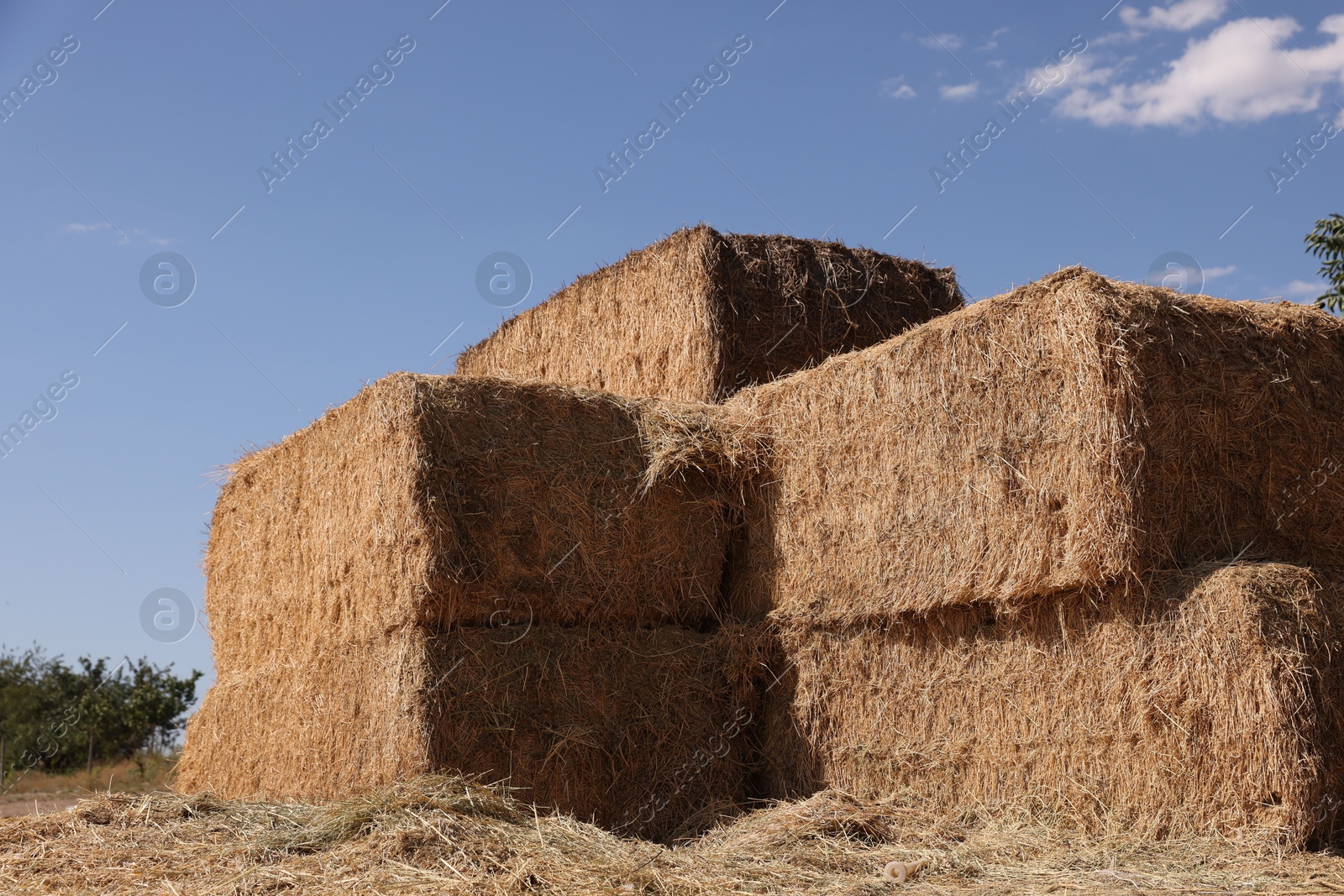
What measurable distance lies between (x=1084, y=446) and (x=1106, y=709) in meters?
1.36

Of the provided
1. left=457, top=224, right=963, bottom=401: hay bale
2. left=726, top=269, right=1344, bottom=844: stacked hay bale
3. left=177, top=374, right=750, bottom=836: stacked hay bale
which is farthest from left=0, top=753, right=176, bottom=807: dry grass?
left=726, top=269, right=1344, bottom=844: stacked hay bale

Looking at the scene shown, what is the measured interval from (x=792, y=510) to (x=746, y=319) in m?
2.26

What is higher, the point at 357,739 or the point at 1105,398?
the point at 1105,398

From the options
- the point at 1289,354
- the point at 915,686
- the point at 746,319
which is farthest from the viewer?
the point at 746,319

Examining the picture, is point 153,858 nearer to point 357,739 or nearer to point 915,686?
point 357,739

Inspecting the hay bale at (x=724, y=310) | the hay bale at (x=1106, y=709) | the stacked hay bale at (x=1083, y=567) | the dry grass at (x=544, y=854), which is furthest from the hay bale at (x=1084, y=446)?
the hay bale at (x=724, y=310)

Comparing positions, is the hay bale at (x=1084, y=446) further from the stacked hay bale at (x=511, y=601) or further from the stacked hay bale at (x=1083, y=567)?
the stacked hay bale at (x=511, y=601)

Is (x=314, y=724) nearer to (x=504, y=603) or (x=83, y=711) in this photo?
(x=504, y=603)

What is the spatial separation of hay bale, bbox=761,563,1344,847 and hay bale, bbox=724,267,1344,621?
25 centimetres

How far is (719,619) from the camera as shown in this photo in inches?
303

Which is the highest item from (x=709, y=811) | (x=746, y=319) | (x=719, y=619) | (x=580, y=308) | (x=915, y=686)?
(x=580, y=308)

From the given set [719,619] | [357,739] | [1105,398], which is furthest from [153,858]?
[1105,398]

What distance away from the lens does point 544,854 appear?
5141 millimetres

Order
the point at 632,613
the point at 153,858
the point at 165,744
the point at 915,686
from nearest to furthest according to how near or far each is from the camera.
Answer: the point at 153,858 → the point at 915,686 → the point at 632,613 → the point at 165,744
